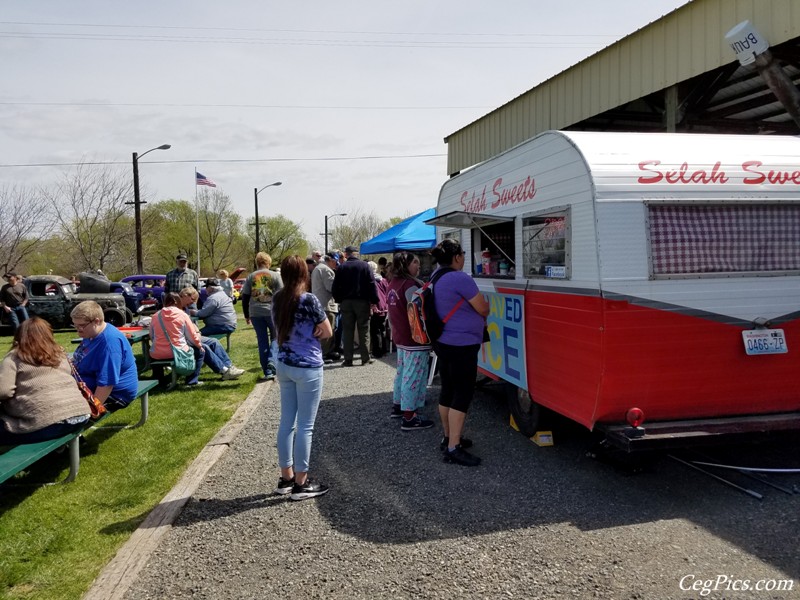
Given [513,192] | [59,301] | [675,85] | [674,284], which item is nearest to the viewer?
[674,284]

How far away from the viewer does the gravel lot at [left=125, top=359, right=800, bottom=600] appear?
3.05m

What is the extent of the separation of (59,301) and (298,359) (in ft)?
53.7

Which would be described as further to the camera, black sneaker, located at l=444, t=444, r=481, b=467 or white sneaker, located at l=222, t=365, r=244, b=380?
white sneaker, located at l=222, t=365, r=244, b=380

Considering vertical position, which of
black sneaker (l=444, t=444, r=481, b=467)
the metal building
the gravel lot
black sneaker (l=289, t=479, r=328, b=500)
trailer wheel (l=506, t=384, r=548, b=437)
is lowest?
the gravel lot

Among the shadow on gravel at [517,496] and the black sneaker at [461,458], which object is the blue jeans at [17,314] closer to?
the shadow on gravel at [517,496]

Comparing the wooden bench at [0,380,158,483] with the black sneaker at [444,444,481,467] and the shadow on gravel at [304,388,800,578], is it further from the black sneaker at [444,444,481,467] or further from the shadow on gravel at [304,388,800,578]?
the black sneaker at [444,444,481,467]

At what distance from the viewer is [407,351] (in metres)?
5.86

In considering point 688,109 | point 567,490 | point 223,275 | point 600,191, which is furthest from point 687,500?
point 223,275

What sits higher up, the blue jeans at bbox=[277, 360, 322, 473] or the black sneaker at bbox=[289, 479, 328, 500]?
the blue jeans at bbox=[277, 360, 322, 473]

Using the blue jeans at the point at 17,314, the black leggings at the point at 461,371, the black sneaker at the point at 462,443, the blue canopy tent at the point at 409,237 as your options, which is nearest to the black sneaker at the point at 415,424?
the black sneaker at the point at 462,443

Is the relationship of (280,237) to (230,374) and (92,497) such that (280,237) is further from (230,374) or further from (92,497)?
(92,497)

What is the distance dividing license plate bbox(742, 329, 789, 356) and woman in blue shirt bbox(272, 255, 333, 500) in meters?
2.82

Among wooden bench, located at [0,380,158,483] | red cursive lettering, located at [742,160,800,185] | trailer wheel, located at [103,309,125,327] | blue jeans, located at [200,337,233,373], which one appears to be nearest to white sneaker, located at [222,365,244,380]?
blue jeans, located at [200,337,233,373]

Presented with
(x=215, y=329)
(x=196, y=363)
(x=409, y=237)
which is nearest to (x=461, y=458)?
(x=196, y=363)
